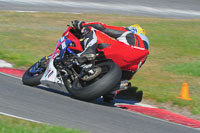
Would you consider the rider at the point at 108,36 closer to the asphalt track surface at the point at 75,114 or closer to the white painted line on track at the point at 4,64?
the asphalt track surface at the point at 75,114

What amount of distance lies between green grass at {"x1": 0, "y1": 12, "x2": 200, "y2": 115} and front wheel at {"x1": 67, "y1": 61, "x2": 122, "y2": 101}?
2.03 meters

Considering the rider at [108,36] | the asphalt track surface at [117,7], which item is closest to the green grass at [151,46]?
the rider at [108,36]

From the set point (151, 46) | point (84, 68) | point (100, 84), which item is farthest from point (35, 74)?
point (151, 46)

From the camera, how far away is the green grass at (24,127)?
484cm

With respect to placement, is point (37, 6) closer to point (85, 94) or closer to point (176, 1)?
point (176, 1)

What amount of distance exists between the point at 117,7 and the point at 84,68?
22334 mm

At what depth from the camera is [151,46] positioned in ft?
54.3

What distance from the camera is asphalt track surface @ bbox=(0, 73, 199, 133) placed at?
557 cm

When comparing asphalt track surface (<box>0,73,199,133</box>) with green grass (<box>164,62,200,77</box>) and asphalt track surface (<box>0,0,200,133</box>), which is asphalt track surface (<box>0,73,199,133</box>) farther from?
green grass (<box>164,62,200,77</box>)

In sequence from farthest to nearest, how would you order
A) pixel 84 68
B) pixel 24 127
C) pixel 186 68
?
1. pixel 186 68
2. pixel 84 68
3. pixel 24 127

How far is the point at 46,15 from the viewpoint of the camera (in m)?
22.8

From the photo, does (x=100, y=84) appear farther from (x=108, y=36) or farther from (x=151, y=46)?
(x=151, y=46)

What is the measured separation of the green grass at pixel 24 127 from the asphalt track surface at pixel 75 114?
0.25 m

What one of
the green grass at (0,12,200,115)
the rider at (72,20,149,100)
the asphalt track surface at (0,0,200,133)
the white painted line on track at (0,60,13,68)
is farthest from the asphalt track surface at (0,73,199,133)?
the white painted line on track at (0,60,13,68)
